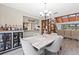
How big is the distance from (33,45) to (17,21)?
64 centimetres

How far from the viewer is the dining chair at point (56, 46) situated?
2.22 metres

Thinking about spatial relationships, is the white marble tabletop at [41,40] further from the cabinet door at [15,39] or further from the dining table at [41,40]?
the cabinet door at [15,39]

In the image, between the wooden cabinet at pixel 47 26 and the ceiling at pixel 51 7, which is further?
the wooden cabinet at pixel 47 26

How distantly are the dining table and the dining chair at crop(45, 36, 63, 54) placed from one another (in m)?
0.07

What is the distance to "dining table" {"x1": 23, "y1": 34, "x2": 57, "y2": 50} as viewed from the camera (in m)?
2.14

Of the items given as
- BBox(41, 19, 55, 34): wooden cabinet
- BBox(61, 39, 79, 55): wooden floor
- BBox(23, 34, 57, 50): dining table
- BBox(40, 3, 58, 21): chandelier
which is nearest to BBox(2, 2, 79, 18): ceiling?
BBox(40, 3, 58, 21): chandelier

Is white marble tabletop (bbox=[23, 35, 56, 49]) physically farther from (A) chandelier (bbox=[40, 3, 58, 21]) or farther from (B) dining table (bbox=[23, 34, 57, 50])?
(A) chandelier (bbox=[40, 3, 58, 21])

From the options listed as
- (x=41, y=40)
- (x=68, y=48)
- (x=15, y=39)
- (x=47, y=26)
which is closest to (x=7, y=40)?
(x=15, y=39)

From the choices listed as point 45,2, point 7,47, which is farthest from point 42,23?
point 7,47

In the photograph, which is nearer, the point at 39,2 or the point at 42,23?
the point at 39,2

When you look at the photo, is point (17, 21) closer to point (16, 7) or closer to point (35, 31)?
point (16, 7)

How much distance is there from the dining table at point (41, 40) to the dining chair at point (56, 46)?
0.07m

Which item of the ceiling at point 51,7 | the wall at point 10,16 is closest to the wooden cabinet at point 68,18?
the ceiling at point 51,7

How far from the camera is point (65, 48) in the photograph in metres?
2.19
